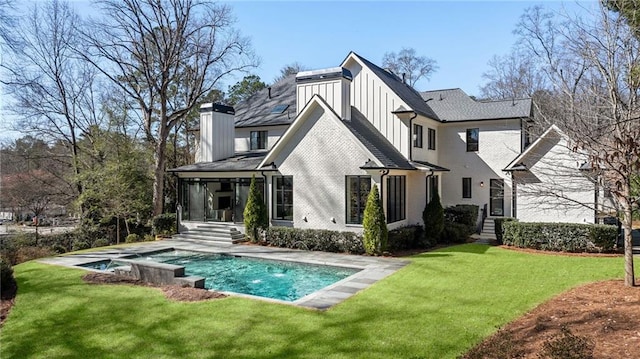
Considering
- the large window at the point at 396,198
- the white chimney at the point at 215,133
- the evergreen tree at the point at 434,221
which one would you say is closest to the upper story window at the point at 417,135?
the large window at the point at 396,198

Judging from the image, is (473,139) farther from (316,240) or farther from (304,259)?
(304,259)

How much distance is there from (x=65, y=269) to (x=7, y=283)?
2373 mm

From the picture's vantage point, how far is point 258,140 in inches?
968

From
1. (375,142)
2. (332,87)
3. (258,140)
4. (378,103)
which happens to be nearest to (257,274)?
(375,142)

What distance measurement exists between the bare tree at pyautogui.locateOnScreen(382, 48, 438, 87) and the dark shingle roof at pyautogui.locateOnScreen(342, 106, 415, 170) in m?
30.1

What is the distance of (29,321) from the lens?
336 inches

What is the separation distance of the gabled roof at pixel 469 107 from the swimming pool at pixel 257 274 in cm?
1412

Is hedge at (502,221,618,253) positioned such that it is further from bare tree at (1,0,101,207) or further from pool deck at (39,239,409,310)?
bare tree at (1,0,101,207)

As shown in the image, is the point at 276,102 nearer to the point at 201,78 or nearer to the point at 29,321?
the point at 201,78

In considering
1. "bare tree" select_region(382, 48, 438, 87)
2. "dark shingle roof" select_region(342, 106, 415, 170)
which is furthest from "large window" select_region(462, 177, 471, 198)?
"bare tree" select_region(382, 48, 438, 87)

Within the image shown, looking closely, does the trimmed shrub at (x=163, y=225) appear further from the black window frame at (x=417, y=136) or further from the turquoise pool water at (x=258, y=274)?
the black window frame at (x=417, y=136)

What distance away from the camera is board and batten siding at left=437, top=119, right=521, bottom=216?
23.0 metres

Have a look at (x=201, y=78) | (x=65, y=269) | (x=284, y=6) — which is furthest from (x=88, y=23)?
(x=65, y=269)

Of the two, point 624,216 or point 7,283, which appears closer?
point 624,216
